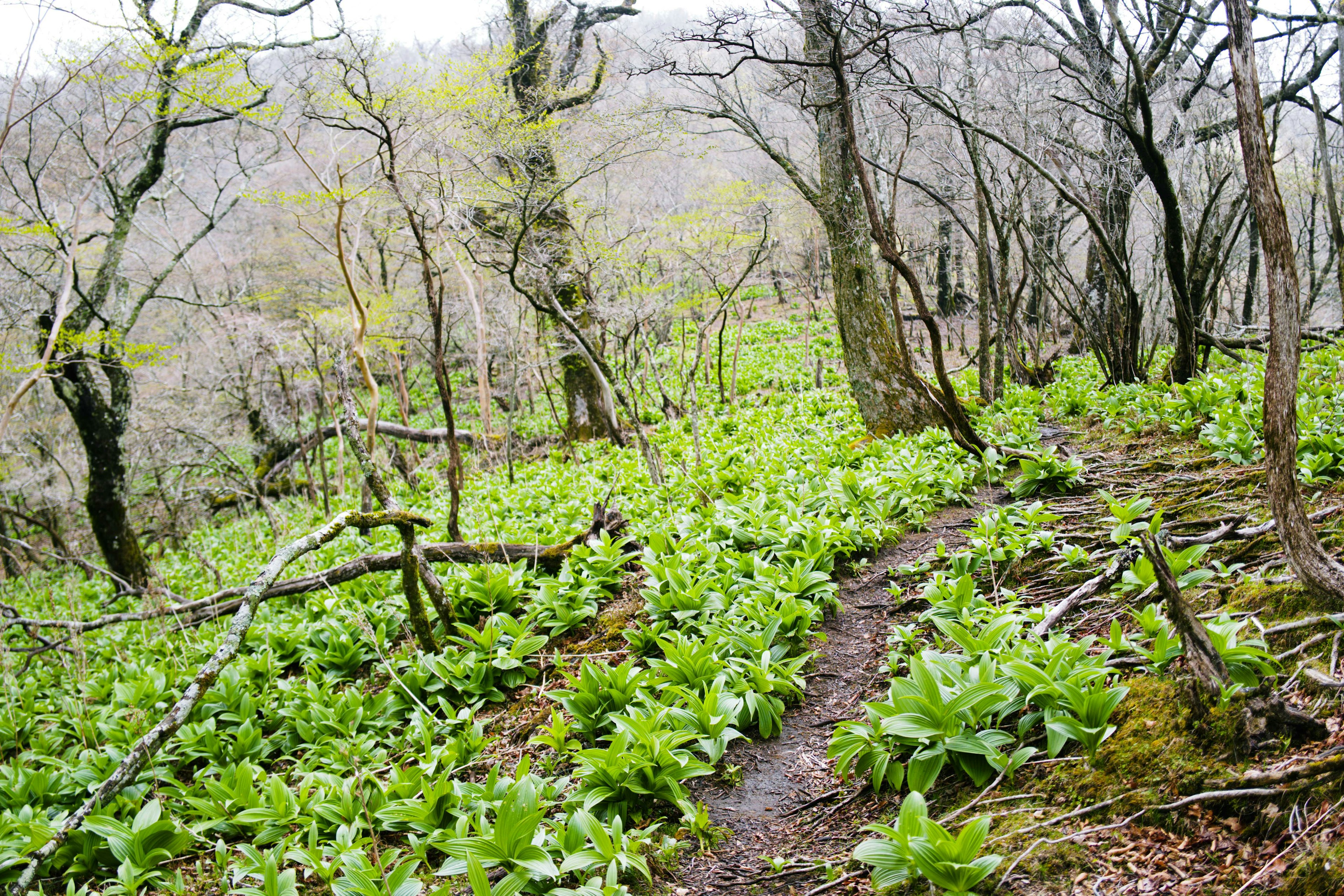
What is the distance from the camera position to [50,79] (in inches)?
412

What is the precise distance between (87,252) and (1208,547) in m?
17.4

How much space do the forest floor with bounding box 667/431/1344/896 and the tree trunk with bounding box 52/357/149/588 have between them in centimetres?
1012

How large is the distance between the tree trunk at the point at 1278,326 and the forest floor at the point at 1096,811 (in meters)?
0.24

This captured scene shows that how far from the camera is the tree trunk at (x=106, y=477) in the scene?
973 cm

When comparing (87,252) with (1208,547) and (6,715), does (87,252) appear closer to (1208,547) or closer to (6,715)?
(6,715)

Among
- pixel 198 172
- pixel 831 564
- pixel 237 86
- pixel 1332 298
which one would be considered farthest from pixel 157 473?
pixel 1332 298

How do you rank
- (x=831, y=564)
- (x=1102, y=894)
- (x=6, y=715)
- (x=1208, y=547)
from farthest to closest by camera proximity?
(x=6, y=715) → (x=831, y=564) → (x=1208, y=547) → (x=1102, y=894)

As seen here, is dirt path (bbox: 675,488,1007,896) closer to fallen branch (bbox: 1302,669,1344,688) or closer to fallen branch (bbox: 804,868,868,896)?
fallen branch (bbox: 804,868,868,896)

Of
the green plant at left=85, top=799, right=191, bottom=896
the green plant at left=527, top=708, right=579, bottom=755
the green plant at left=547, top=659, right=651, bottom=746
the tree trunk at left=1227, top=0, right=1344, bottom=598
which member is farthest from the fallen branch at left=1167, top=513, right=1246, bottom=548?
the green plant at left=85, top=799, right=191, bottom=896

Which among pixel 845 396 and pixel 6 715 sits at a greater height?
pixel 845 396

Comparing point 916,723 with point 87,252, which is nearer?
point 916,723

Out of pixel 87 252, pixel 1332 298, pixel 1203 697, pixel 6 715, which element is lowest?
pixel 6 715

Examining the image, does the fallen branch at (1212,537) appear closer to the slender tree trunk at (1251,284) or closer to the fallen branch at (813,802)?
the fallen branch at (813,802)

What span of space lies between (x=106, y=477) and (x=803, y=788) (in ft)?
36.3
